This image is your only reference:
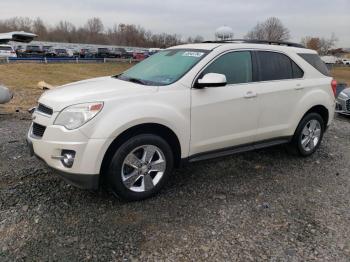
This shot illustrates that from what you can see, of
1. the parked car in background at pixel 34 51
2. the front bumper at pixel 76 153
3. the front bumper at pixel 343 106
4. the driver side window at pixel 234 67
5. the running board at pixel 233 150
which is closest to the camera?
the front bumper at pixel 76 153

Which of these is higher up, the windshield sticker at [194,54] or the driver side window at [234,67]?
the windshield sticker at [194,54]

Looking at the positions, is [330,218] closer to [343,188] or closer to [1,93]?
[343,188]

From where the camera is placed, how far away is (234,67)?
4410mm

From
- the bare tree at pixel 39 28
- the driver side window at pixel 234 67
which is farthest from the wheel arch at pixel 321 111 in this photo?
the bare tree at pixel 39 28

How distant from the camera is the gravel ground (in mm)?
2986

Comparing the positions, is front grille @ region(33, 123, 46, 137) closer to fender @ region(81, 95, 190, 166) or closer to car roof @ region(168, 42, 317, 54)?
fender @ region(81, 95, 190, 166)

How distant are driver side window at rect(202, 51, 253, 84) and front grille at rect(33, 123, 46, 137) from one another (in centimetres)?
190

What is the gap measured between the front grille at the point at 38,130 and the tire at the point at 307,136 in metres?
3.50

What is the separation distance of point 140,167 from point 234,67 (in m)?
1.76

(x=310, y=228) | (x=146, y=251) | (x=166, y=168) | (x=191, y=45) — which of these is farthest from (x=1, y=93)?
(x=310, y=228)

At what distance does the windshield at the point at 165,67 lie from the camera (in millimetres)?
4113

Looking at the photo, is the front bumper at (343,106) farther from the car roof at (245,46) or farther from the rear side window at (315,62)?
the car roof at (245,46)

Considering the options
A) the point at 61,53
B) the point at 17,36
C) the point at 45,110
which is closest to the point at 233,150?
the point at 45,110

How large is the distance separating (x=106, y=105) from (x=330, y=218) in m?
2.57
